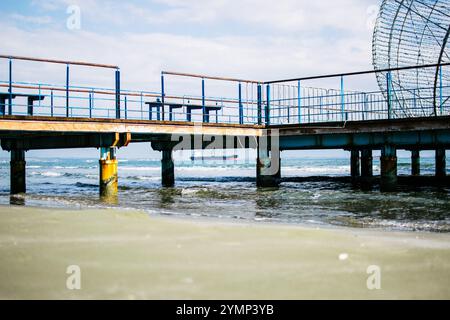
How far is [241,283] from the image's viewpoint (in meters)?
4.08

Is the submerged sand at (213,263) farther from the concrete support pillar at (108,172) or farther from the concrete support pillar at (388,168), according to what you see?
the concrete support pillar at (388,168)

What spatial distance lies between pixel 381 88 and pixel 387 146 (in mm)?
2349

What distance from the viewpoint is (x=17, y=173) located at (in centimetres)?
1936

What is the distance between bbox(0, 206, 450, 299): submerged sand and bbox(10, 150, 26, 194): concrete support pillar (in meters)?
12.9

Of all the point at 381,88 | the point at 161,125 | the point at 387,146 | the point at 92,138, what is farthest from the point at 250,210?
the point at 381,88

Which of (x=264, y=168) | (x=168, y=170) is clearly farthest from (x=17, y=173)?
(x=264, y=168)

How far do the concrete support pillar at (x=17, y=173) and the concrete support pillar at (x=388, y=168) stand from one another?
45.5ft

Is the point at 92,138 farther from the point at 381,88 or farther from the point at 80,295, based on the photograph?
the point at 80,295

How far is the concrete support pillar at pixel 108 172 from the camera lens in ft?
52.2

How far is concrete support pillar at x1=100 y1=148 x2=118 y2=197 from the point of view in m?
15.9

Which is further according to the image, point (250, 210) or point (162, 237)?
point (250, 210)

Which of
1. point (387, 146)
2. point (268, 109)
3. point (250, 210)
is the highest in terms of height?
point (268, 109)

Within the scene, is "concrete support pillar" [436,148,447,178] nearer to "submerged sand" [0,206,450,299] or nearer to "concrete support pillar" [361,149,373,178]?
"concrete support pillar" [361,149,373,178]

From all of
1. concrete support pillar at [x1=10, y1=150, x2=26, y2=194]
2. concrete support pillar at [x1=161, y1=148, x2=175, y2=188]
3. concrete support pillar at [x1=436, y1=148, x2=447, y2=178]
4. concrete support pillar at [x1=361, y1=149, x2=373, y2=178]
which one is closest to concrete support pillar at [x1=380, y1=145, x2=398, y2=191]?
concrete support pillar at [x1=361, y1=149, x2=373, y2=178]
